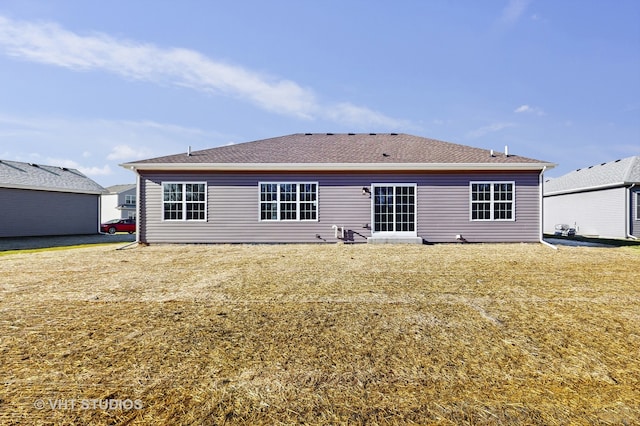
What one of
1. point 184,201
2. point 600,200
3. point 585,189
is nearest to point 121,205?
point 184,201

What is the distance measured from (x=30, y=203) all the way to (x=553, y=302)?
27.1m

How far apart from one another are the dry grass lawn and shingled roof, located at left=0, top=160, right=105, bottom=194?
57.4ft

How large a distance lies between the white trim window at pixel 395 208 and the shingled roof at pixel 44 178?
21.1 meters

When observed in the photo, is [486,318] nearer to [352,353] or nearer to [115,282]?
[352,353]

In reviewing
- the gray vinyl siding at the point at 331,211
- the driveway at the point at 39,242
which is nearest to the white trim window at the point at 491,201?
the gray vinyl siding at the point at 331,211

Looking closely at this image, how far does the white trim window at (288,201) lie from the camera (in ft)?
49.6

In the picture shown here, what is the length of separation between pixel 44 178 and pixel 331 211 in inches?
828

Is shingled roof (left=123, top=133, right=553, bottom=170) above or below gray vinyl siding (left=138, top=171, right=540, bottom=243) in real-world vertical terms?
above

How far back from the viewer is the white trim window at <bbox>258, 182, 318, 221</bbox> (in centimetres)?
1513

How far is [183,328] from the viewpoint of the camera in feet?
15.6

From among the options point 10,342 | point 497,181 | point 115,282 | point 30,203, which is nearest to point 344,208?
point 497,181

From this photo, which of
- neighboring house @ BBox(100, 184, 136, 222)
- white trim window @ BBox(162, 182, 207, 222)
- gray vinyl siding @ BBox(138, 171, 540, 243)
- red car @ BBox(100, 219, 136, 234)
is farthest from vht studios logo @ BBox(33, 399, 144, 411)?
neighboring house @ BBox(100, 184, 136, 222)

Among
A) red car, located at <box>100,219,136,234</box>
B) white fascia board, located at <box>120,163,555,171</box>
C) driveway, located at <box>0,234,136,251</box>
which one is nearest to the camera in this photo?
white fascia board, located at <box>120,163,555,171</box>

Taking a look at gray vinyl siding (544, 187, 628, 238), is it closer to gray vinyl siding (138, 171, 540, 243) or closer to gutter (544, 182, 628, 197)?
gutter (544, 182, 628, 197)
